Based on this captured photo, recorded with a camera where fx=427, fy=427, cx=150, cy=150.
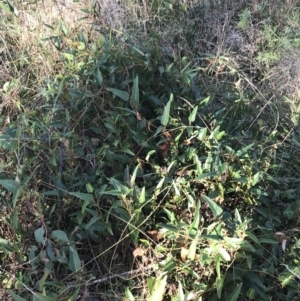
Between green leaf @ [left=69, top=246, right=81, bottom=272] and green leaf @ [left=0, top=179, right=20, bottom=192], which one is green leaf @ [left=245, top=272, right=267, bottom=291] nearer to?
green leaf @ [left=69, top=246, right=81, bottom=272]

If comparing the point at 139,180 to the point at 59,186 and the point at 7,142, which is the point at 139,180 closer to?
the point at 59,186

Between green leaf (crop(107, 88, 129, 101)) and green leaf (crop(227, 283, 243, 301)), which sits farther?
green leaf (crop(107, 88, 129, 101))

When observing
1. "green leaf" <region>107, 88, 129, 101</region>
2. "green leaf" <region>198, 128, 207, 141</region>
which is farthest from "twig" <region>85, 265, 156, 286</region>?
"green leaf" <region>107, 88, 129, 101</region>

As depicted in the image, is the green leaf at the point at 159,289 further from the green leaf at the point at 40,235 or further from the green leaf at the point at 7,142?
the green leaf at the point at 7,142

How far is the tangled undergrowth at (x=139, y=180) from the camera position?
4.08 ft

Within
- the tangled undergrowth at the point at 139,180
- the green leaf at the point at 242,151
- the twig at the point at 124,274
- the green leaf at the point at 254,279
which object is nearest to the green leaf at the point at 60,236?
the tangled undergrowth at the point at 139,180

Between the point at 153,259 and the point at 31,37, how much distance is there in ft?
4.43

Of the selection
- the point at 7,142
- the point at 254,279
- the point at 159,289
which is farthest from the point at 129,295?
the point at 7,142

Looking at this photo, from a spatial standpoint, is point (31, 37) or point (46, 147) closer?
point (46, 147)

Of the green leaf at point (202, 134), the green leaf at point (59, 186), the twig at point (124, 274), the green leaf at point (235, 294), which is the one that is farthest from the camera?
the green leaf at point (202, 134)

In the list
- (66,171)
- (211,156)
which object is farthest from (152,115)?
(66,171)

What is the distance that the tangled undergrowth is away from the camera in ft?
4.08

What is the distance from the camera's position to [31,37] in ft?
6.95

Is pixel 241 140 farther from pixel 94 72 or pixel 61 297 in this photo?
pixel 61 297
